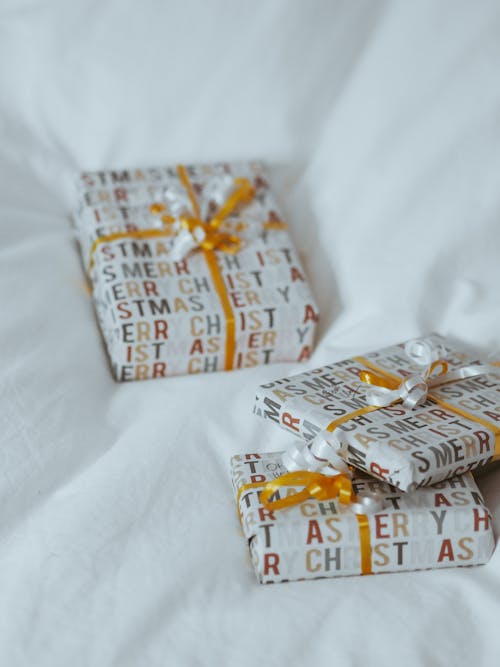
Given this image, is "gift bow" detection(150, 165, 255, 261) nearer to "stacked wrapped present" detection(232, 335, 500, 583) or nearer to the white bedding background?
the white bedding background

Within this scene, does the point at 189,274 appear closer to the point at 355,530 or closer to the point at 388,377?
the point at 388,377

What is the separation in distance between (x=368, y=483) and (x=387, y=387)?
121 millimetres

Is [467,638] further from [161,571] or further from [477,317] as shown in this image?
[477,317]

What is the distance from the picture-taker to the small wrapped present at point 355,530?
38.0 inches

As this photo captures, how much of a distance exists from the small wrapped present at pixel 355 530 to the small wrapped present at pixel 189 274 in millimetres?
295

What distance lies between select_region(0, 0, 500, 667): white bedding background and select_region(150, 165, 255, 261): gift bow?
107 mm

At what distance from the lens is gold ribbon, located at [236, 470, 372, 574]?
978 mm

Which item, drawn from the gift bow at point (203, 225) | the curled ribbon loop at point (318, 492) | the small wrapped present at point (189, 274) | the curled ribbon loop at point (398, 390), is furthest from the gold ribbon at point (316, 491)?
the gift bow at point (203, 225)

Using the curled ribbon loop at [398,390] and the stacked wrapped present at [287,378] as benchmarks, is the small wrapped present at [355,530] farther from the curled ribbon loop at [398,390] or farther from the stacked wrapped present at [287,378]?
the curled ribbon loop at [398,390]

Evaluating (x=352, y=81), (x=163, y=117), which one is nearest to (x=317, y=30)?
(x=352, y=81)

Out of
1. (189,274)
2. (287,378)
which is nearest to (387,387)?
(287,378)

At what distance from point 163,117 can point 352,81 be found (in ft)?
0.99

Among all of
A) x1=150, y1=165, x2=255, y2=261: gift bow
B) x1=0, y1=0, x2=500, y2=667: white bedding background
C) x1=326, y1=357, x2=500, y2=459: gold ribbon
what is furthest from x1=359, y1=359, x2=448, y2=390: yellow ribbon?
x1=150, y1=165, x2=255, y2=261: gift bow

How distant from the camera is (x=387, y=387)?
1.10 meters
